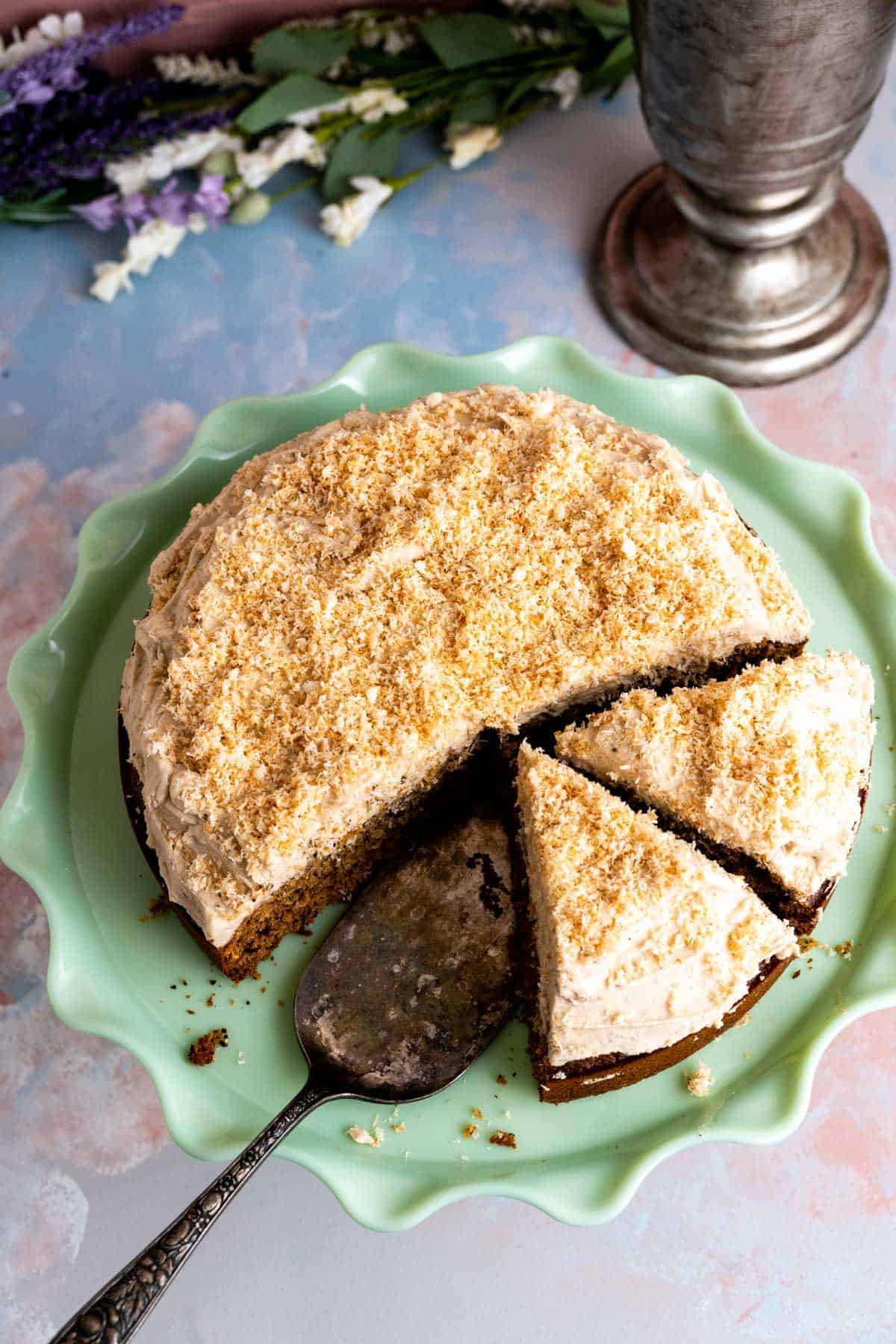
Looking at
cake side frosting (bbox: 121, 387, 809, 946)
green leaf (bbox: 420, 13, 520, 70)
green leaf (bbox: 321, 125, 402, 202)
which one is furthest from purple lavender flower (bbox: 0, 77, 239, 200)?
cake side frosting (bbox: 121, 387, 809, 946)

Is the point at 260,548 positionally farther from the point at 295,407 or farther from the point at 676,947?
the point at 676,947

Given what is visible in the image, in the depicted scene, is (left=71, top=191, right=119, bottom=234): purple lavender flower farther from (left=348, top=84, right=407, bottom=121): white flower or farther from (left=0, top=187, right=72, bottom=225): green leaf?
(left=348, top=84, right=407, bottom=121): white flower

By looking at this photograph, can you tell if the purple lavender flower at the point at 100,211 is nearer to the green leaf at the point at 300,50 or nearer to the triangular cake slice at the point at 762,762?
the green leaf at the point at 300,50

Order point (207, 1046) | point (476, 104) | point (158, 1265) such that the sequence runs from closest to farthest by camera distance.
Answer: point (158, 1265) < point (207, 1046) < point (476, 104)

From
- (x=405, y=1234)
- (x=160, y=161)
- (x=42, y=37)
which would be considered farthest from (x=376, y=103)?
(x=405, y=1234)

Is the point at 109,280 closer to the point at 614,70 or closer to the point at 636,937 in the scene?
the point at 614,70

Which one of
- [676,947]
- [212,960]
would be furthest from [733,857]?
[212,960]
